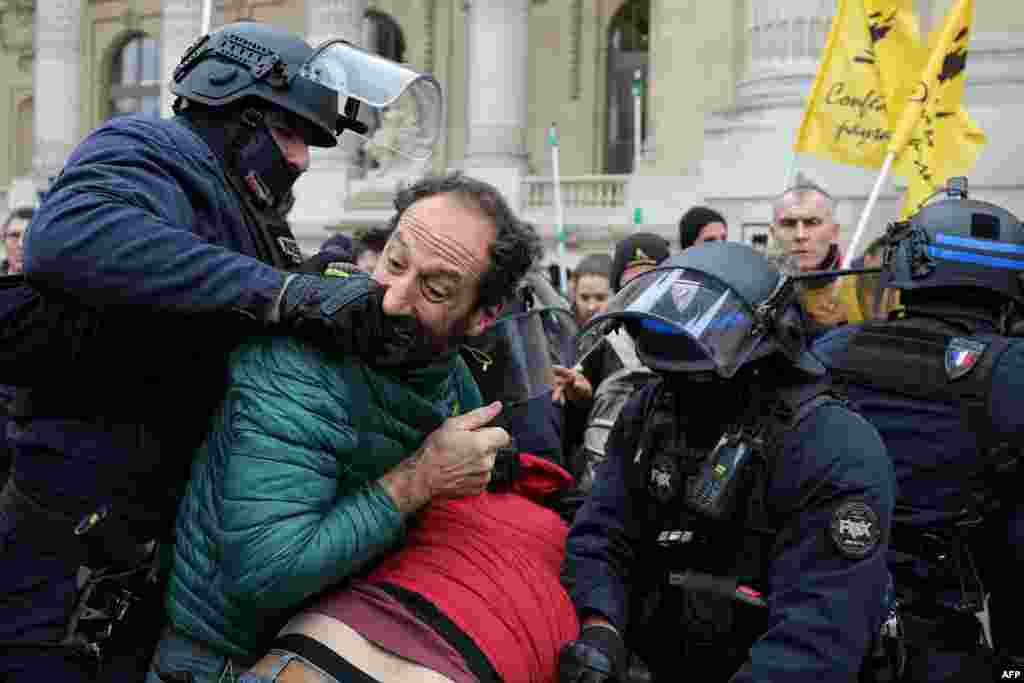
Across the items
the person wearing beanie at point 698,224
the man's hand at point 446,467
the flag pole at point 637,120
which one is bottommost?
the man's hand at point 446,467

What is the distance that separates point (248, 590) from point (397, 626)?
0.26 m

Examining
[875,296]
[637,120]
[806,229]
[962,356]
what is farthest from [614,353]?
[637,120]

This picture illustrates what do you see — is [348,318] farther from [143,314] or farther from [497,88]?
[497,88]

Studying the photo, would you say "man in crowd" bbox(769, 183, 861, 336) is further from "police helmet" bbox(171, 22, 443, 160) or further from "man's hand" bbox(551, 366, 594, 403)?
"police helmet" bbox(171, 22, 443, 160)

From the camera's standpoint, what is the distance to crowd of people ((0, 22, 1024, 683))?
207 cm

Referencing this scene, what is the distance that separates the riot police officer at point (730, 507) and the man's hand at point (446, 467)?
1.27 ft

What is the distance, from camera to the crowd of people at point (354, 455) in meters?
2.07

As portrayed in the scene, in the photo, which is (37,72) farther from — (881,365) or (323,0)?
(881,365)

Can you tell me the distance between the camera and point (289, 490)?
204cm

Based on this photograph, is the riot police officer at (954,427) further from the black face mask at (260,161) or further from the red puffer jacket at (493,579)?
the black face mask at (260,161)

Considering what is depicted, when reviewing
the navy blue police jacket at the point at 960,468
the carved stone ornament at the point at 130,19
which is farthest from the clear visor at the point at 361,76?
the carved stone ornament at the point at 130,19

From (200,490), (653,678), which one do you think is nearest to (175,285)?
(200,490)

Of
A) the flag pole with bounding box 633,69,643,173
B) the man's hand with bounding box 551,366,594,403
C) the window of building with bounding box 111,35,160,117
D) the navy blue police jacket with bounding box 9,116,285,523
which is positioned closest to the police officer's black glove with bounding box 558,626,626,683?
the navy blue police jacket with bounding box 9,116,285,523

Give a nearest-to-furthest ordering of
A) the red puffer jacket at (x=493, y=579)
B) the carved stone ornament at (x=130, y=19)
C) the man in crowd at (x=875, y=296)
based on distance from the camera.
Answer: the red puffer jacket at (x=493, y=579) < the man in crowd at (x=875, y=296) < the carved stone ornament at (x=130, y=19)
